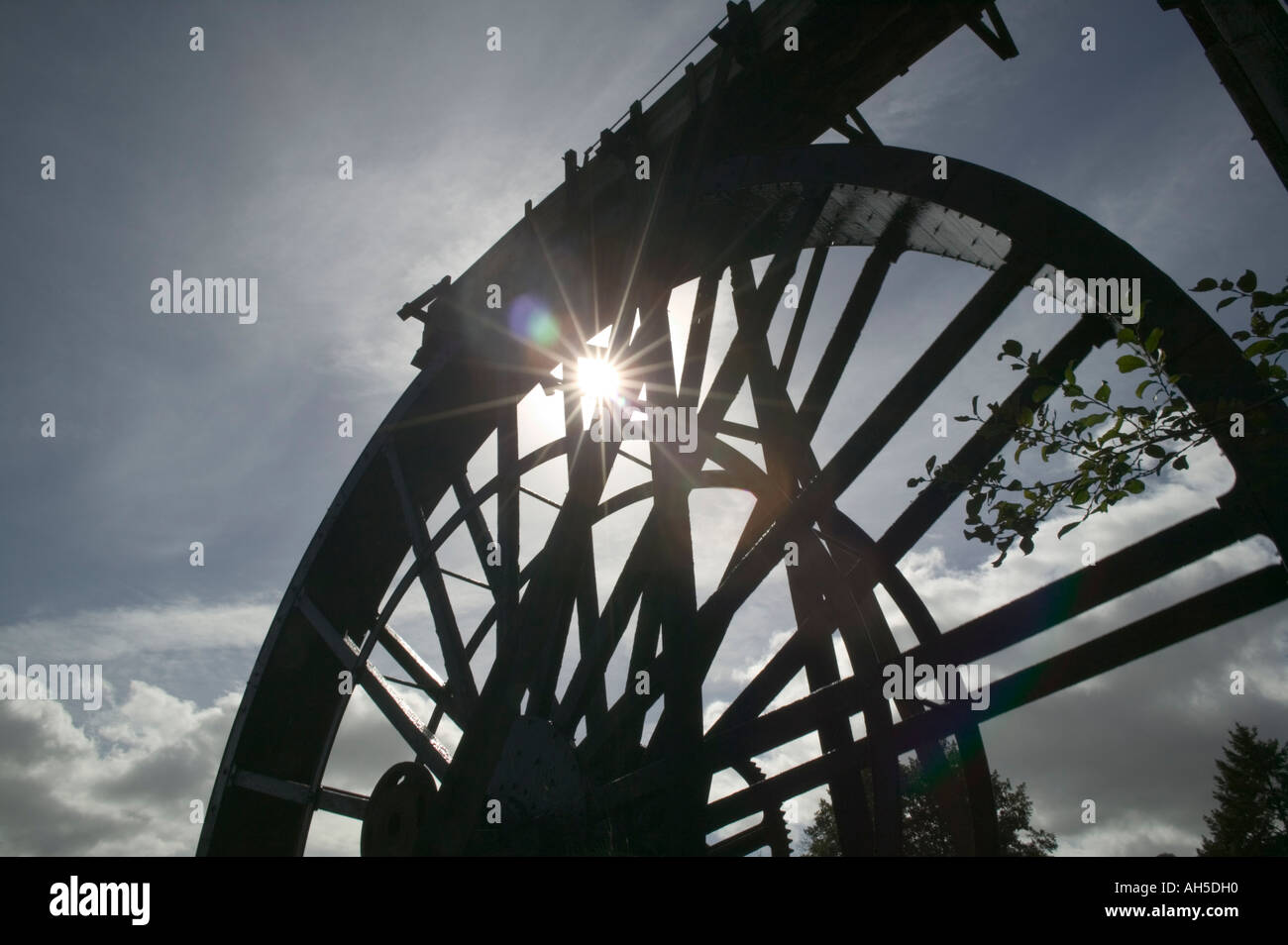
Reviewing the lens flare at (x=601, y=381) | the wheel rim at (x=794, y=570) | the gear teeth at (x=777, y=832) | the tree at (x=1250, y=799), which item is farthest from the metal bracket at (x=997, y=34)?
the tree at (x=1250, y=799)

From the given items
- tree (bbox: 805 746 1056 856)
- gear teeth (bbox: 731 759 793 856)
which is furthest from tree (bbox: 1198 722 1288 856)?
gear teeth (bbox: 731 759 793 856)

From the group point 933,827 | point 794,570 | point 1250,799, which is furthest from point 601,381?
point 1250,799

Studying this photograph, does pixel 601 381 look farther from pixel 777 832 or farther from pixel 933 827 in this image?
pixel 933 827

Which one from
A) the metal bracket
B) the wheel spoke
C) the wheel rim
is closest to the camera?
the wheel rim

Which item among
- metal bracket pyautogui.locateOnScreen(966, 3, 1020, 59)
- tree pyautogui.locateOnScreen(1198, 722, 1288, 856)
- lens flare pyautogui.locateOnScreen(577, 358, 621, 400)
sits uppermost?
metal bracket pyautogui.locateOnScreen(966, 3, 1020, 59)

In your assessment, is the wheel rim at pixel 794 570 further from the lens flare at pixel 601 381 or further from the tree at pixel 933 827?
the tree at pixel 933 827

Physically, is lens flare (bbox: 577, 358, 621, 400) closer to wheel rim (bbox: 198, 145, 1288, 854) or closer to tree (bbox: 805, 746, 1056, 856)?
wheel rim (bbox: 198, 145, 1288, 854)

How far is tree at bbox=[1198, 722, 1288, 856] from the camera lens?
1412 inches

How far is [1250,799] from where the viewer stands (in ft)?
125

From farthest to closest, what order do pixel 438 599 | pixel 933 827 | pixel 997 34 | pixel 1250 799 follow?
1. pixel 1250 799
2. pixel 933 827
3. pixel 438 599
4. pixel 997 34
